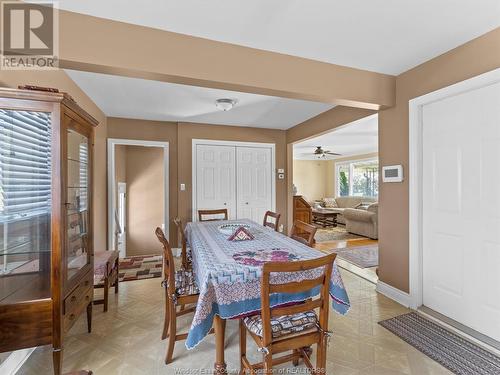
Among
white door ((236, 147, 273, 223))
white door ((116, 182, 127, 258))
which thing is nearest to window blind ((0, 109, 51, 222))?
white door ((116, 182, 127, 258))

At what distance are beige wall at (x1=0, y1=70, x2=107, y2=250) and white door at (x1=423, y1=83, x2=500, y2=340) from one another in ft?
11.6

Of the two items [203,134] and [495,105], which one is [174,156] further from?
[495,105]

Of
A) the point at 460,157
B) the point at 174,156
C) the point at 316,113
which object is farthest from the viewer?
the point at 174,156

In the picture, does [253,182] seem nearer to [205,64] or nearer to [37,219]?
[205,64]

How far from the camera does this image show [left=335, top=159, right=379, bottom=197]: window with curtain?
8.75 m

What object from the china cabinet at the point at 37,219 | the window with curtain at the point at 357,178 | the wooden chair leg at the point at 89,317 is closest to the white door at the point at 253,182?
the wooden chair leg at the point at 89,317

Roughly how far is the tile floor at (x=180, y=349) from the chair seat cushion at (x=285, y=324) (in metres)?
0.55

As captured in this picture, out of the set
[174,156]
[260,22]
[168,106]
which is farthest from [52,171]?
[174,156]

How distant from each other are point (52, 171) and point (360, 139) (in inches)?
247

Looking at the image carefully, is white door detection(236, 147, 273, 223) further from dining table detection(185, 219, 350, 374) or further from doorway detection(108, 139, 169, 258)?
dining table detection(185, 219, 350, 374)

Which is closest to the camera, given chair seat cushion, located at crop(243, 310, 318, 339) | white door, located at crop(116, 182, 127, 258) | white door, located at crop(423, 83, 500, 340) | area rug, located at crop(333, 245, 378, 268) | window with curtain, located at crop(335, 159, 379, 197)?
chair seat cushion, located at crop(243, 310, 318, 339)

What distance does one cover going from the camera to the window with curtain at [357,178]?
28.7 ft

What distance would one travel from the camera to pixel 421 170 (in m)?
2.53

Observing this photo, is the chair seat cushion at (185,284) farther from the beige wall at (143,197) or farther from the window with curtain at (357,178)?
the window with curtain at (357,178)
